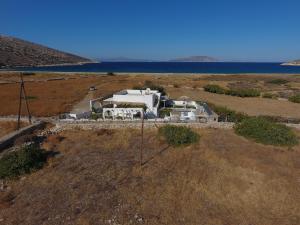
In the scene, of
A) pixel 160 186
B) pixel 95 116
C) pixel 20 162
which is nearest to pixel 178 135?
pixel 160 186

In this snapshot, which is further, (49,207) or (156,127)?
(156,127)

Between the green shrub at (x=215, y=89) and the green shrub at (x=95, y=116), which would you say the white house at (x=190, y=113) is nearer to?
the green shrub at (x=95, y=116)

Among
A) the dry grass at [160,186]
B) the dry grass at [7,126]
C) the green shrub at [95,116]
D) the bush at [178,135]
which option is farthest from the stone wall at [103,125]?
the dry grass at [7,126]

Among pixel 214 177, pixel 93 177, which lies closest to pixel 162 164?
pixel 214 177

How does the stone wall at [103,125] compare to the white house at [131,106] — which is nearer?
the stone wall at [103,125]

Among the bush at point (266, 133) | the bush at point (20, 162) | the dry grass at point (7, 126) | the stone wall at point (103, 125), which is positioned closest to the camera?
the bush at point (20, 162)

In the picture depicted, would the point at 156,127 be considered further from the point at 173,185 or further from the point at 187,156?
the point at 173,185
